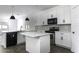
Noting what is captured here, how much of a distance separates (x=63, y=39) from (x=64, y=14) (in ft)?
4.79

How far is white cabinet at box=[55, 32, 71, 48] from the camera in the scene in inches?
143

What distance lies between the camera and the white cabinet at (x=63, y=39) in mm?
3622

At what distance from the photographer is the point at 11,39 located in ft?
14.0

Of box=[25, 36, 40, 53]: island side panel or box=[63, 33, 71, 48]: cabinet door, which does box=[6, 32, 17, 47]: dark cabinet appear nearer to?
box=[25, 36, 40, 53]: island side panel

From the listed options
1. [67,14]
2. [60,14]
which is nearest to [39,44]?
[67,14]

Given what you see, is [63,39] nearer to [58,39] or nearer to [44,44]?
[58,39]

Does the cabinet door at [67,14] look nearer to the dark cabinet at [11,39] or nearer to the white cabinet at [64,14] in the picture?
the white cabinet at [64,14]

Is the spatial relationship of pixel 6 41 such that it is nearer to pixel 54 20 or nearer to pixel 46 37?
pixel 46 37

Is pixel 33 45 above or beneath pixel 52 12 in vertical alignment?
beneath

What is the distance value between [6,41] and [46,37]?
2.51 metres

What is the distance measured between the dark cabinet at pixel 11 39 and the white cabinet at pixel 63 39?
2.61m

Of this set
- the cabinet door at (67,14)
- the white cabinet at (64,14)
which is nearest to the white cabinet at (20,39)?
the white cabinet at (64,14)

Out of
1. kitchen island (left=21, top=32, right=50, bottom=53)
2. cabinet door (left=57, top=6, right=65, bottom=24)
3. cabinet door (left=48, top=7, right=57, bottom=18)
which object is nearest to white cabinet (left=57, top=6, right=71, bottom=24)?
cabinet door (left=57, top=6, right=65, bottom=24)

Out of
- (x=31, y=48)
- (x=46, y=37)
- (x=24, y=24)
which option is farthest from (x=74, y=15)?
(x=24, y=24)
